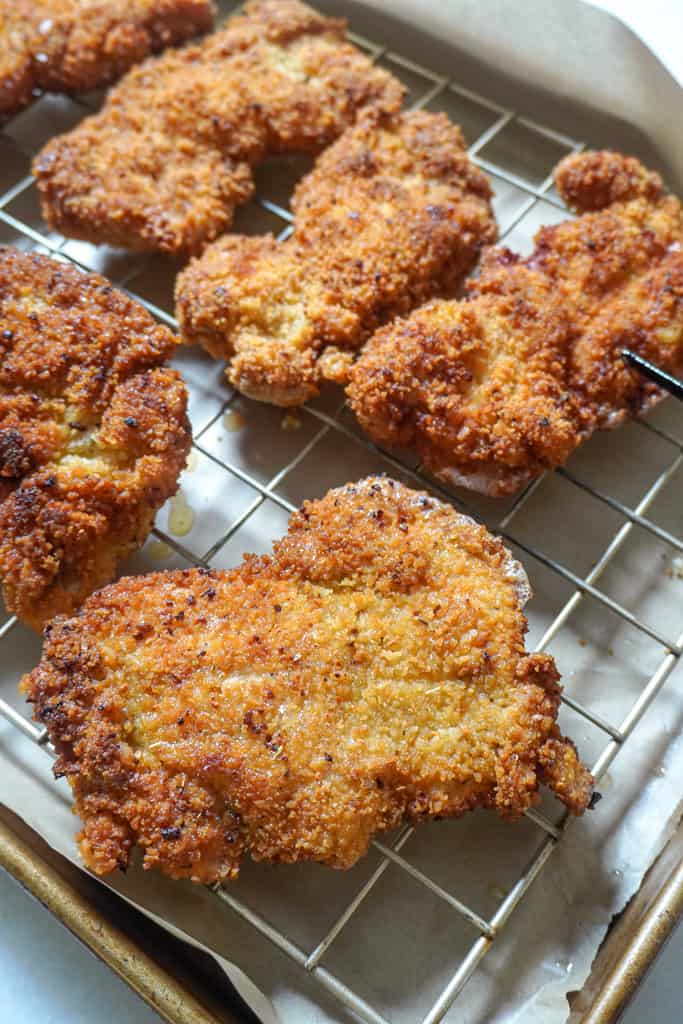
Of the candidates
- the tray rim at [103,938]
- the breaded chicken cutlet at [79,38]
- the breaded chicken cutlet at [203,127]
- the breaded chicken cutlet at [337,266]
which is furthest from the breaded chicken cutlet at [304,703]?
the breaded chicken cutlet at [79,38]

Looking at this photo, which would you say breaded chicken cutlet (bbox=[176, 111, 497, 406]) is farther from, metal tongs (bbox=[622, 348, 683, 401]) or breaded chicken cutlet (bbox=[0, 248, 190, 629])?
metal tongs (bbox=[622, 348, 683, 401])

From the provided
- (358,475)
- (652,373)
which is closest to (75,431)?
(358,475)

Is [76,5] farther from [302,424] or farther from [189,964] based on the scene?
[189,964]

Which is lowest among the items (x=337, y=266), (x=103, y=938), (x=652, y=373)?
(x=103, y=938)

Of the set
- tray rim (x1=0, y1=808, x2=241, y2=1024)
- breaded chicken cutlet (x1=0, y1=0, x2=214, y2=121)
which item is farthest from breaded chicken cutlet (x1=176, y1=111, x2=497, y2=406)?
tray rim (x1=0, y1=808, x2=241, y2=1024)

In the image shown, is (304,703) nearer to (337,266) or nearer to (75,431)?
(75,431)

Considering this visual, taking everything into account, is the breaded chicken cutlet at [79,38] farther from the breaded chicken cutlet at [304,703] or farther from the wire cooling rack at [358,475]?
the breaded chicken cutlet at [304,703]

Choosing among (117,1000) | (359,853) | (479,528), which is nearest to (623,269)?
(479,528)
